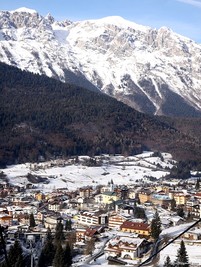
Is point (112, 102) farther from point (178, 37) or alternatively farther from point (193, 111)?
point (178, 37)

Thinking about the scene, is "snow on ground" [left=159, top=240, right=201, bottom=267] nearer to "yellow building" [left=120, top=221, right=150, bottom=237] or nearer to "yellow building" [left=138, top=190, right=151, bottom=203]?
"yellow building" [left=120, top=221, right=150, bottom=237]

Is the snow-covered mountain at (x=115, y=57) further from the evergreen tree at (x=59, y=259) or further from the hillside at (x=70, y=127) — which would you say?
the evergreen tree at (x=59, y=259)

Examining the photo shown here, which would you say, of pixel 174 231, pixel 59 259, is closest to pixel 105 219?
pixel 174 231

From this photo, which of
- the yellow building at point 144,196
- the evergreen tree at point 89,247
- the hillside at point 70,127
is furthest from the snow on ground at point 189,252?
the hillside at point 70,127

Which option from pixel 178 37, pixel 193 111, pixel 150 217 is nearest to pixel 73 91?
pixel 193 111

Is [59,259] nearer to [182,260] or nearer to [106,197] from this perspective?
[182,260]

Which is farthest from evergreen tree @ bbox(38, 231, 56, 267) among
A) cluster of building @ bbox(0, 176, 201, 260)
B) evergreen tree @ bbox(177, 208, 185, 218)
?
evergreen tree @ bbox(177, 208, 185, 218)
